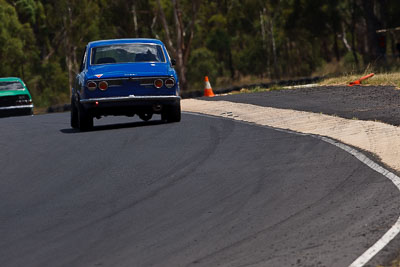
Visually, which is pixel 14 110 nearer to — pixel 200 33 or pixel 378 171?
pixel 378 171

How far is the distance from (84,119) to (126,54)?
1.48 metres

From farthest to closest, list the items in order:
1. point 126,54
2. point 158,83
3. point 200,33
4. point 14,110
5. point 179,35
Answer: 1. point 200,33
2. point 179,35
3. point 14,110
4. point 126,54
5. point 158,83

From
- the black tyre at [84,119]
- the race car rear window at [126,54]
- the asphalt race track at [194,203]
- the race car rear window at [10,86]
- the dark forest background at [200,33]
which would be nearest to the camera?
the asphalt race track at [194,203]

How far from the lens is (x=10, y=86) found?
29656mm

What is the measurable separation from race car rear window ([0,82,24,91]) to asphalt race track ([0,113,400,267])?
16149 millimetres

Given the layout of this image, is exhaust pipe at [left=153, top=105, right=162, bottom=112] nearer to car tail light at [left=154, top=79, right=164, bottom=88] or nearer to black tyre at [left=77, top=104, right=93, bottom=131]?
car tail light at [left=154, top=79, right=164, bottom=88]

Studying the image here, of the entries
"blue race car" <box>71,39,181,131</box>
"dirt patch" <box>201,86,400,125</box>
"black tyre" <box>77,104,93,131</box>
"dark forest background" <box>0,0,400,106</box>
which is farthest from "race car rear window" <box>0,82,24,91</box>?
"dark forest background" <box>0,0,400,106</box>

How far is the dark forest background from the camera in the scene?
2429 inches

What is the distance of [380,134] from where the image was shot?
12.1m

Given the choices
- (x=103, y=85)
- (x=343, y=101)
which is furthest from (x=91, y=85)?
(x=343, y=101)

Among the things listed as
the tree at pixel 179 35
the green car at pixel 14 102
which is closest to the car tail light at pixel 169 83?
the green car at pixel 14 102

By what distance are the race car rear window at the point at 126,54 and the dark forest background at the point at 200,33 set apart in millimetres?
40810

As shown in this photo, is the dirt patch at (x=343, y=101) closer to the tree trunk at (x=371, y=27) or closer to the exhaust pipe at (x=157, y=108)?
the exhaust pipe at (x=157, y=108)

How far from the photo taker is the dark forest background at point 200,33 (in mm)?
61688
